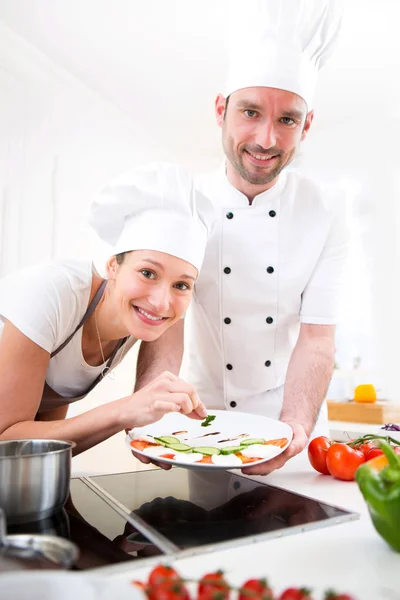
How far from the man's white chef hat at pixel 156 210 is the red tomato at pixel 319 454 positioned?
57cm

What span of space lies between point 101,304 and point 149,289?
182 mm

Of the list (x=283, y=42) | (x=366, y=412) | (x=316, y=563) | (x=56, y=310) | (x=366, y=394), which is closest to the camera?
(x=316, y=563)

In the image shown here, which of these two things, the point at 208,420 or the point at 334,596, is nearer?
the point at 334,596

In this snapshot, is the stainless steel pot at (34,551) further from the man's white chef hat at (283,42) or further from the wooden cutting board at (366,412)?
the wooden cutting board at (366,412)

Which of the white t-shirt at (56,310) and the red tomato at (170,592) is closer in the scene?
the red tomato at (170,592)

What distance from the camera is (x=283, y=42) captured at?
166 centimetres

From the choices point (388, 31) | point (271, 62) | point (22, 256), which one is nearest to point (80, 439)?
point (271, 62)

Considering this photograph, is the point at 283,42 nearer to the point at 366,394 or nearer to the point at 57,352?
the point at 57,352

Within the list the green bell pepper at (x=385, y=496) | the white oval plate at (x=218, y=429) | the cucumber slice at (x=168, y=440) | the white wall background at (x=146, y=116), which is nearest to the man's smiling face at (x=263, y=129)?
the white oval plate at (x=218, y=429)

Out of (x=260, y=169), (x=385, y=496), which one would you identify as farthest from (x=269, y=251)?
(x=385, y=496)

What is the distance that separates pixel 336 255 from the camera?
5.88 feet

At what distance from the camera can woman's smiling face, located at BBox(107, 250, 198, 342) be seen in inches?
54.1

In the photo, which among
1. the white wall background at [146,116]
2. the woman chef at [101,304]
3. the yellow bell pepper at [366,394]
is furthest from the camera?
the yellow bell pepper at [366,394]

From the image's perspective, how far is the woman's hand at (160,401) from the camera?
1.07 m
